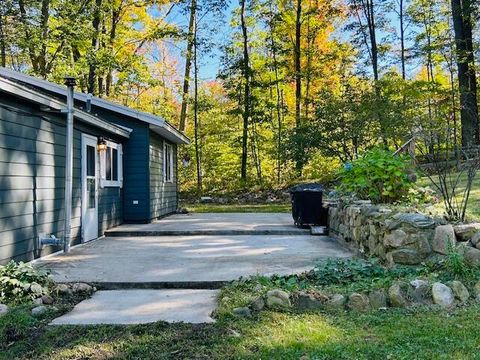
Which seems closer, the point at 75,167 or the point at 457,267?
the point at 457,267

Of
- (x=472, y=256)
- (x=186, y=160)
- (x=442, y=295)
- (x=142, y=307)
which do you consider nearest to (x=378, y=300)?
(x=442, y=295)

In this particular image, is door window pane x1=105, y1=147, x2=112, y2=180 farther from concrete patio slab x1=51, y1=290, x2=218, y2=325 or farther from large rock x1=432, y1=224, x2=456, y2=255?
large rock x1=432, y1=224, x2=456, y2=255

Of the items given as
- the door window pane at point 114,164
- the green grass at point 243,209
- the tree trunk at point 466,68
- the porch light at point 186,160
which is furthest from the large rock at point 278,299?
the porch light at point 186,160

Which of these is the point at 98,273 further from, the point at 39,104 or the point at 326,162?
the point at 326,162

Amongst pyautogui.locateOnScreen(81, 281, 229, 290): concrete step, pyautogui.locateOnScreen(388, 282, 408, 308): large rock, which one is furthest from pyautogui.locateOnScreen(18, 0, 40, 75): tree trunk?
pyautogui.locateOnScreen(388, 282, 408, 308): large rock

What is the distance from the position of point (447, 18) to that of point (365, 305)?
727 inches

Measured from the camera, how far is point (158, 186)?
35.1 ft

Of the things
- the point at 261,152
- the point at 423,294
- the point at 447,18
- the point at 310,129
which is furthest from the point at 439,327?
the point at 447,18

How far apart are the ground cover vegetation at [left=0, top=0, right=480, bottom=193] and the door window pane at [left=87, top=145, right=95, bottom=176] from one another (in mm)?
A: 7630

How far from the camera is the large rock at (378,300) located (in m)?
3.52

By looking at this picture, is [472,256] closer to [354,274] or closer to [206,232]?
[354,274]

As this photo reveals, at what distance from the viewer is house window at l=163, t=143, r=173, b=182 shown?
11.7m

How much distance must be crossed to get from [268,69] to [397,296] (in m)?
17.4

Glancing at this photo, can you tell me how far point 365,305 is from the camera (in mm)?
3504
